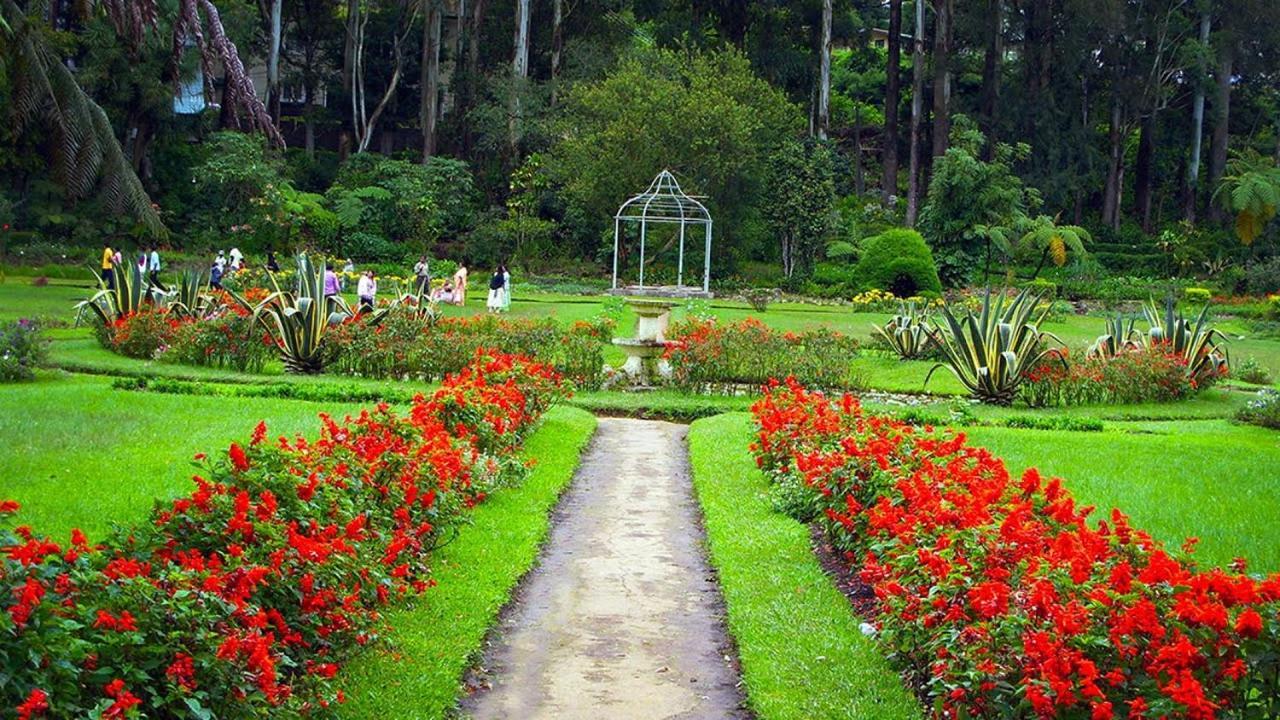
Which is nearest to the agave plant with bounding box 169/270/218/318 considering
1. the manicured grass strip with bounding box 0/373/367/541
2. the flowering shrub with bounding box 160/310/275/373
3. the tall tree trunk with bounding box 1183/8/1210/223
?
the flowering shrub with bounding box 160/310/275/373

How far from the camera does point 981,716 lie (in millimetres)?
4812

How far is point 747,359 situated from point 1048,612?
38.4ft

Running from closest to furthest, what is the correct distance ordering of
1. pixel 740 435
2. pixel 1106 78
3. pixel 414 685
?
pixel 414 685 < pixel 740 435 < pixel 1106 78

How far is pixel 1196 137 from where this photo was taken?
4794cm

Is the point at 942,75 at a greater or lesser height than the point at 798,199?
greater

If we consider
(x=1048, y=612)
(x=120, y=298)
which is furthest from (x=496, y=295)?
(x=1048, y=612)

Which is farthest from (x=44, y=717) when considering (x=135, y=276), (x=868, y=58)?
(x=868, y=58)

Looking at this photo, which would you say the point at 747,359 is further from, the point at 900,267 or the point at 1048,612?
the point at 900,267

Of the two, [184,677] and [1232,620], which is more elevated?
[1232,620]

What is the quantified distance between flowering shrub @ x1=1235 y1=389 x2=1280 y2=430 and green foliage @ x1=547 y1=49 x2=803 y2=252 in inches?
898

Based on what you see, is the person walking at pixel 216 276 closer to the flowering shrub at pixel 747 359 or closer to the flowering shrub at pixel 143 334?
the flowering shrub at pixel 143 334

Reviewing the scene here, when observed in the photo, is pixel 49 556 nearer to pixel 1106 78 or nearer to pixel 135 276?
pixel 135 276

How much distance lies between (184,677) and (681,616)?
10.6ft

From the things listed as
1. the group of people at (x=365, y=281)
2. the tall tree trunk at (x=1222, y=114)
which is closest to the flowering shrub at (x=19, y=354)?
the group of people at (x=365, y=281)
